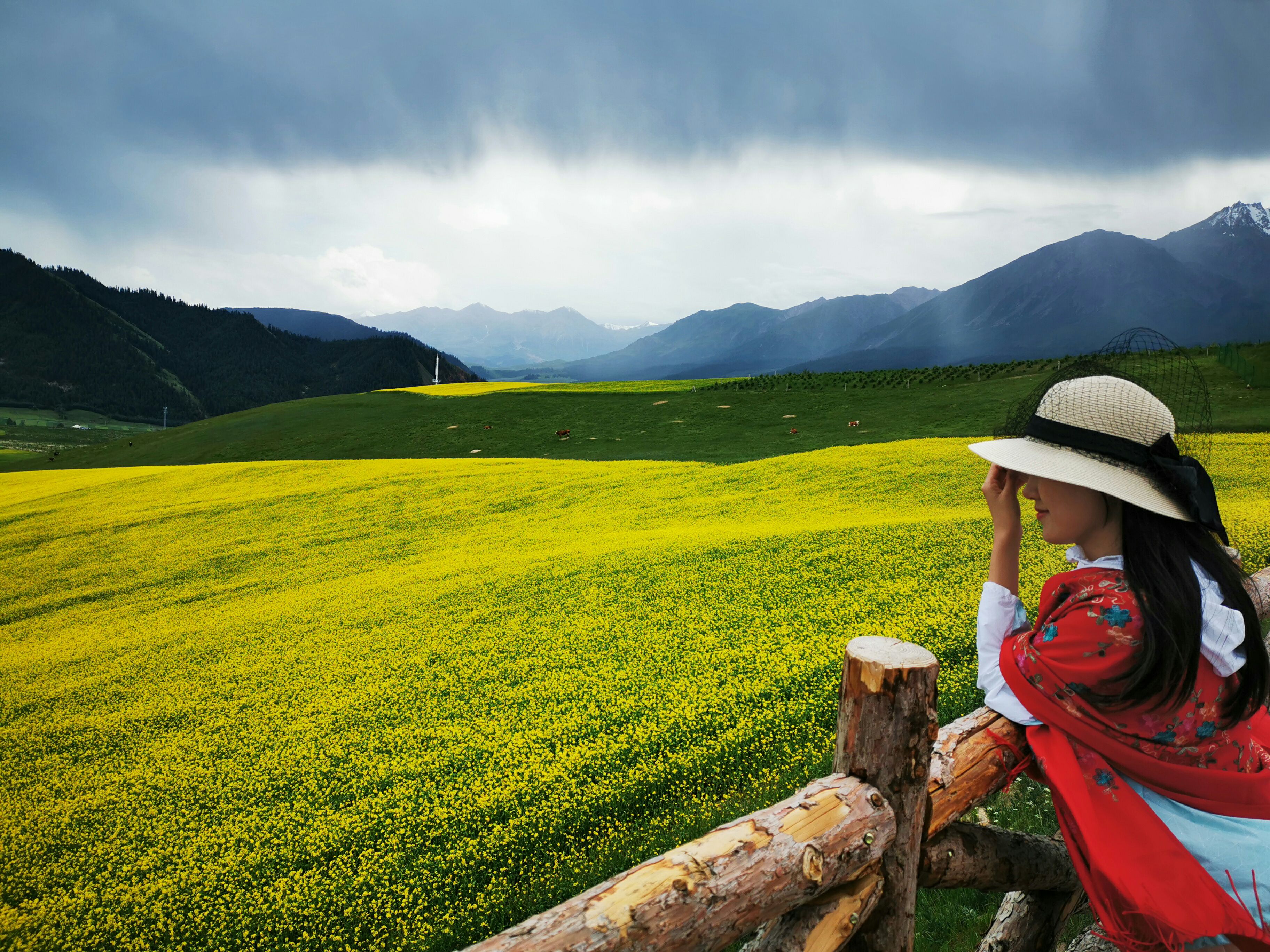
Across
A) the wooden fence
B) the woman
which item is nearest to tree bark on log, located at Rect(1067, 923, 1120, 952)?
the wooden fence

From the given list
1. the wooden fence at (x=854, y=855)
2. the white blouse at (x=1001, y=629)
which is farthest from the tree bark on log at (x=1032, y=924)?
the white blouse at (x=1001, y=629)

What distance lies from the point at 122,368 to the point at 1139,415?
209m

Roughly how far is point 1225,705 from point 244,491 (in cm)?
2071

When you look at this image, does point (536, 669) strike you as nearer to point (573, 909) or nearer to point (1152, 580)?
point (573, 909)

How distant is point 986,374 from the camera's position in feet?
111

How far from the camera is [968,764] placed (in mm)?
2721

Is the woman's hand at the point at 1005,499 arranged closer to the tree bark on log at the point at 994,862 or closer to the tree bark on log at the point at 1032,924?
the tree bark on log at the point at 994,862

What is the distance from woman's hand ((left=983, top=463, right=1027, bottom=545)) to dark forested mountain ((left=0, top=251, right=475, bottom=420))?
183 metres

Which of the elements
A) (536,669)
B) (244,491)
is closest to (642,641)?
(536,669)

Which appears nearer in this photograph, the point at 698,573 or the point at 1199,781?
the point at 1199,781

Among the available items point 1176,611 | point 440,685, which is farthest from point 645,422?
point 1176,611

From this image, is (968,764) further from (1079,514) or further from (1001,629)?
(1079,514)

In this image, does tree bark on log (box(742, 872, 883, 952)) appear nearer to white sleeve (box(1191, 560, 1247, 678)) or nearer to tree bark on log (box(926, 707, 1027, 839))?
tree bark on log (box(926, 707, 1027, 839))

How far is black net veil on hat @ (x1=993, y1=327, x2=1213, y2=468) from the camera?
2.69 metres
